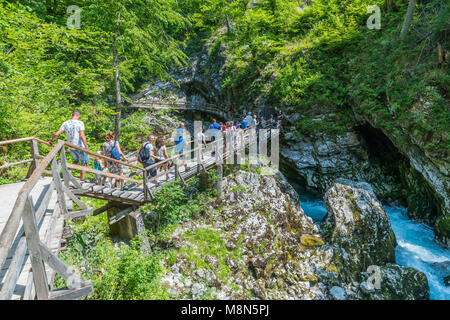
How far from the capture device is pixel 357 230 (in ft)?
33.6

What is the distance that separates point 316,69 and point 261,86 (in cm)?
440

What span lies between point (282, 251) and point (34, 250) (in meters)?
8.97

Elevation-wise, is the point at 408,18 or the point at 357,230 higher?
the point at 408,18

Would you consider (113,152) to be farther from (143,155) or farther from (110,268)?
(110,268)

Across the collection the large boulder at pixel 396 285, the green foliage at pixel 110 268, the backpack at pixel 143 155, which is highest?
the backpack at pixel 143 155

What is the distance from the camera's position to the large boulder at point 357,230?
9586 mm

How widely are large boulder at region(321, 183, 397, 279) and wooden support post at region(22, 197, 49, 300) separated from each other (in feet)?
33.1

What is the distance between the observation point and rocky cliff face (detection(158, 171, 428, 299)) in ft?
26.7

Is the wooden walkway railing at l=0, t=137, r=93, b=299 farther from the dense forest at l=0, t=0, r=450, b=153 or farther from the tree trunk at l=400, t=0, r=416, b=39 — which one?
the tree trunk at l=400, t=0, r=416, b=39

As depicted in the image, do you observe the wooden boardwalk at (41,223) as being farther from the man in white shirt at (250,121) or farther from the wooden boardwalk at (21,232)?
the man in white shirt at (250,121)

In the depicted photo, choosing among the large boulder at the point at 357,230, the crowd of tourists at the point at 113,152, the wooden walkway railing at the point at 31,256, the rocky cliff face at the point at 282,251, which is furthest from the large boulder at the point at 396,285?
the wooden walkway railing at the point at 31,256

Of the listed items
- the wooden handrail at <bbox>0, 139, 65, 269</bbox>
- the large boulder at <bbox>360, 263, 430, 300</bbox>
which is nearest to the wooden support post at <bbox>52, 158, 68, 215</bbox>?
the wooden handrail at <bbox>0, 139, 65, 269</bbox>

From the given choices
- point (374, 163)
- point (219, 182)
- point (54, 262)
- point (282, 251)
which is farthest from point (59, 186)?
point (374, 163)

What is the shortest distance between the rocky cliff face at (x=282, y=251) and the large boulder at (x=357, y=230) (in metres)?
0.04
